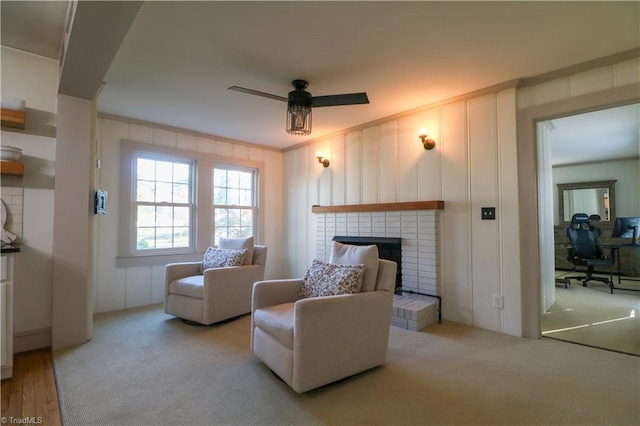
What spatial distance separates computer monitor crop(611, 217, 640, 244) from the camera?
5.11 meters

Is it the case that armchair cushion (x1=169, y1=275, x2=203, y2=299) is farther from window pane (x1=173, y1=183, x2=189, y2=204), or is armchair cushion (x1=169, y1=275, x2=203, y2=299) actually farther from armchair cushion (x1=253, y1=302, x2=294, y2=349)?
window pane (x1=173, y1=183, x2=189, y2=204)

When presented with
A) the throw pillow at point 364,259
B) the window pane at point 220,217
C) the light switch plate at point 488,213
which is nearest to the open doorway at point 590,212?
the light switch plate at point 488,213

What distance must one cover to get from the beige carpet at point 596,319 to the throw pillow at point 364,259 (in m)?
1.94

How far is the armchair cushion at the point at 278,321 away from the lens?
74.4 inches

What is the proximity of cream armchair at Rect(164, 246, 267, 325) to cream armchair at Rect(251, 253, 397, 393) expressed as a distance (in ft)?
3.04

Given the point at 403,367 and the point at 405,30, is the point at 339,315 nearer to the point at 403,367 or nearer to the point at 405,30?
the point at 403,367

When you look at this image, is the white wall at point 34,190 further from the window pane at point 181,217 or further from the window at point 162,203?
the window pane at point 181,217

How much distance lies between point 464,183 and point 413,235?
0.79 metres

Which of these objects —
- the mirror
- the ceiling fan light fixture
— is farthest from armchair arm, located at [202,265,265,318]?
the mirror

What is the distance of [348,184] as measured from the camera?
169 inches

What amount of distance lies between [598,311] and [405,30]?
12.9 ft

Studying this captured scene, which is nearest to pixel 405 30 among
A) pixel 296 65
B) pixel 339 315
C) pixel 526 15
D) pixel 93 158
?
pixel 526 15

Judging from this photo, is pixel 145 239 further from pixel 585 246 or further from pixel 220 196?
pixel 585 246

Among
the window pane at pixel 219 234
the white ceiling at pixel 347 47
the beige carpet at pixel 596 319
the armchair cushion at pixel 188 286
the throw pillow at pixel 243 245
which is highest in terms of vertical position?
the white ceiling at pixel 347 47
